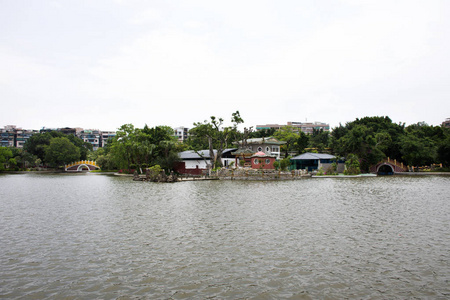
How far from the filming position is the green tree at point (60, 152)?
80.2 meters

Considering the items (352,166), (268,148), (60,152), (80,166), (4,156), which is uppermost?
(60,152)

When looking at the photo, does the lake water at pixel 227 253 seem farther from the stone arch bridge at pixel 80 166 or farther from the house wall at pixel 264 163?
the stone arch bridge at pixel 80 166

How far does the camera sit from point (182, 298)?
296 inches

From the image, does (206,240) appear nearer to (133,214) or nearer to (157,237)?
(157,237)

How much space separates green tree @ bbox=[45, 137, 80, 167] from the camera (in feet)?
263

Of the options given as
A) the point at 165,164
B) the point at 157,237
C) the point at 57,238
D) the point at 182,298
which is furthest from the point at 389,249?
the point at 165,164

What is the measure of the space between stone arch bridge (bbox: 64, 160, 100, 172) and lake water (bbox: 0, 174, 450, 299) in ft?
220

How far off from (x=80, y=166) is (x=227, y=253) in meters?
82.6

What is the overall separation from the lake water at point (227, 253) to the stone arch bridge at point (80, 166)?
220ft

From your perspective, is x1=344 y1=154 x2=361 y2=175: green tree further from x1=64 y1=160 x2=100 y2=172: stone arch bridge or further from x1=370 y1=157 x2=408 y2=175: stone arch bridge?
x1=64 y1=160 x2=100 y2=172: stone arch bridge

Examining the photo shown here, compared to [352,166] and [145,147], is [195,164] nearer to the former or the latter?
[145,147]

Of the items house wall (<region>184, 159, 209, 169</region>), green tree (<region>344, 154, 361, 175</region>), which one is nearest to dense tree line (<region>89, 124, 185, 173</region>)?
house wall (<region>184, 159, 209, 169</region>)

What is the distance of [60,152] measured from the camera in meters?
81.0

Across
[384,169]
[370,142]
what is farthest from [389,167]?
[370,142]
